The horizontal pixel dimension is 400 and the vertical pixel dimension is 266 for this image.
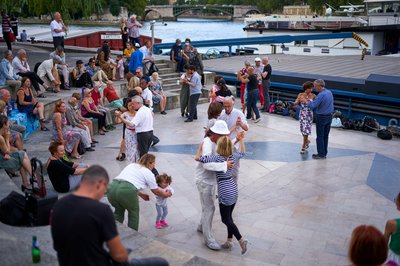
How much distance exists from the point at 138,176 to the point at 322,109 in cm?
518

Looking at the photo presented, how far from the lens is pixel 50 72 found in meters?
12.9

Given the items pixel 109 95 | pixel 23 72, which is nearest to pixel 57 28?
pixel 23 72

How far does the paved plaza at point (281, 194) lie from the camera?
6.23 m

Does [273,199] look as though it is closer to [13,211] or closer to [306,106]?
[306,106]

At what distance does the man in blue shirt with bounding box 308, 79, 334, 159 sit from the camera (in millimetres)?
9562

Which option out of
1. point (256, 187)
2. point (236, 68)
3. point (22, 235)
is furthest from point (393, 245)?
point (236, 68)

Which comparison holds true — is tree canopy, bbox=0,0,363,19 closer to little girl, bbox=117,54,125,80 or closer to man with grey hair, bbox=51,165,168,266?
little girl, bbox=117,54,125,80

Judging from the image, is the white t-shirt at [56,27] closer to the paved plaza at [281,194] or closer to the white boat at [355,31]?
the paved plaza at [281,194]

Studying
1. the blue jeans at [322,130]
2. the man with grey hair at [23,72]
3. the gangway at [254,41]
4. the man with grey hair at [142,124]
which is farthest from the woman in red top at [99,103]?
the gangway at [254,41]

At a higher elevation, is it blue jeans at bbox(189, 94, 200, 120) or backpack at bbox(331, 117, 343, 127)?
blue jeans at bbox(189, 94, 200, 120)

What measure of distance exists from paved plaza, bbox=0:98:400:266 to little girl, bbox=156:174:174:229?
0.12 meters

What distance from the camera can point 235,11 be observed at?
10200cm

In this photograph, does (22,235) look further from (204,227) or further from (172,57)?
(172,57)

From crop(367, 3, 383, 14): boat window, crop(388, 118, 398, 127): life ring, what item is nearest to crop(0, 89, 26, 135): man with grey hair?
crop(388, 118, 398, 127): life ring
